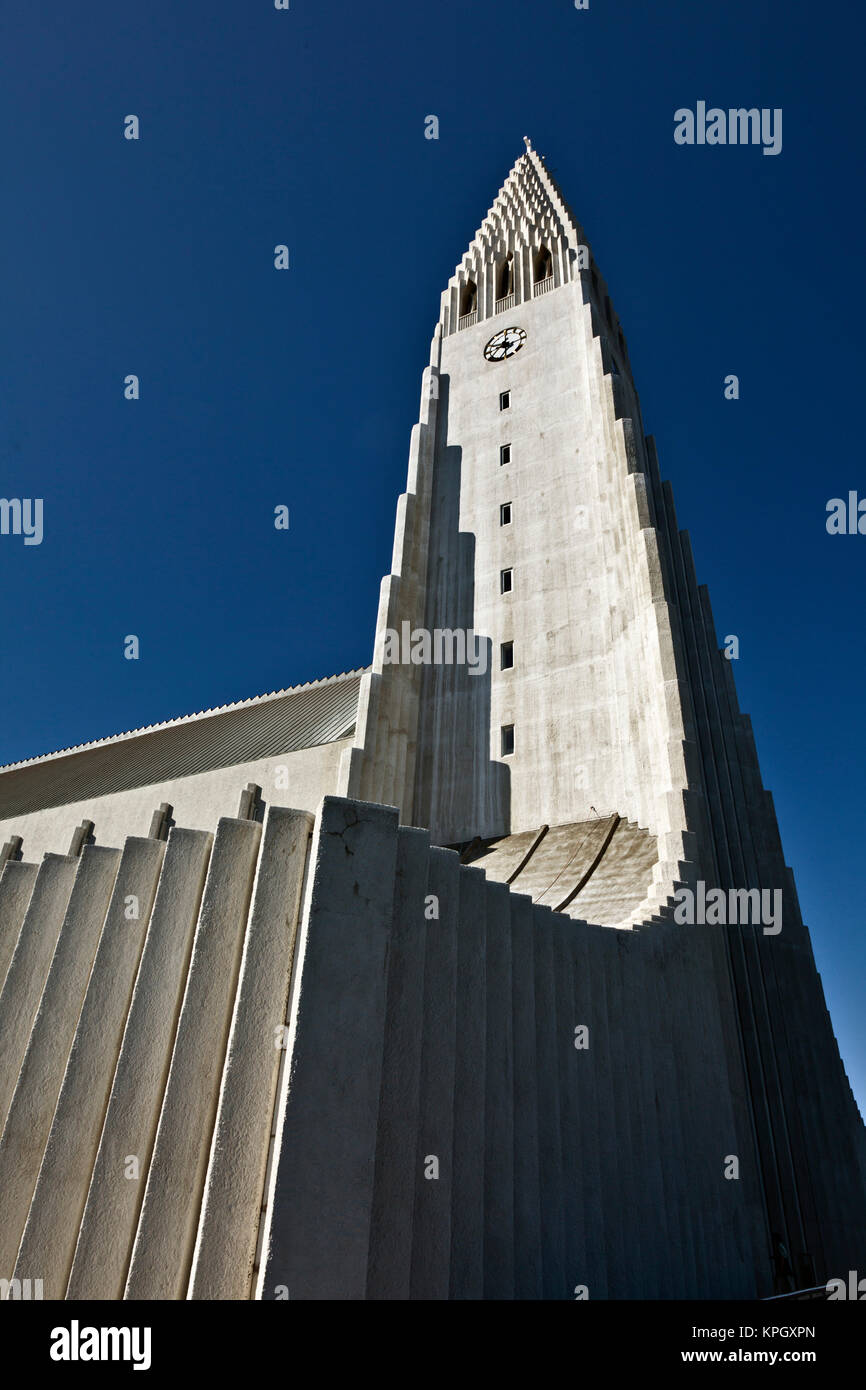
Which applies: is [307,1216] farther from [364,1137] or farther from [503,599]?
[503,599]

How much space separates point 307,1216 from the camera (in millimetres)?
6039

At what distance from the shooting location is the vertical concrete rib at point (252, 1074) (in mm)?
6121

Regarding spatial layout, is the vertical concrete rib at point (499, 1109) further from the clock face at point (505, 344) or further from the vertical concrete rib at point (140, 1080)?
the clock face at point (505, 344)

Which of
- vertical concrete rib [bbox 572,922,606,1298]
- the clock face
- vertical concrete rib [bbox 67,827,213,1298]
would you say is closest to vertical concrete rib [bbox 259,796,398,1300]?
vertical concrete rib [bbox 67,827,213,1298]

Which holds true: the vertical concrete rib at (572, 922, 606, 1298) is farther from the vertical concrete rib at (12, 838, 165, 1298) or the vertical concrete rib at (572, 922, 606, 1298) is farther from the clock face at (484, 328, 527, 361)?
the clock face at (484, 328, 527, 361)

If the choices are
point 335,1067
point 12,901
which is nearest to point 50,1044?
point 12,901

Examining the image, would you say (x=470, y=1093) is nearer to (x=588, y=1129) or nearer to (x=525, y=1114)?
(x=525, y=1114)

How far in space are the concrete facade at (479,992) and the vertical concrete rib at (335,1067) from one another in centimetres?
2

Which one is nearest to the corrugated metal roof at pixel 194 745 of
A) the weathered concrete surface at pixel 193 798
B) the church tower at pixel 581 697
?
the weathered concrete surface at pixel 193 798

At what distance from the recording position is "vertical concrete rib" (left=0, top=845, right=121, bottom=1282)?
7.12 metres
